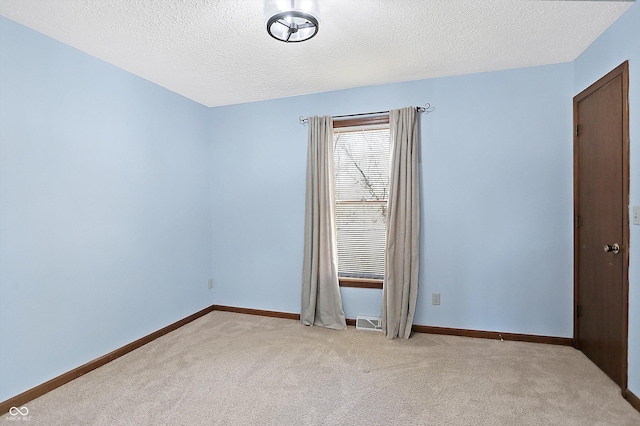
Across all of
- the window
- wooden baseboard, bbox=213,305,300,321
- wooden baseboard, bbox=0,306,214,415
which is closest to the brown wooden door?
the window

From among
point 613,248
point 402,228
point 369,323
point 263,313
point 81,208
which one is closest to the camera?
point 613,248

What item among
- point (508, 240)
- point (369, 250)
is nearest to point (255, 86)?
point (369, 250)

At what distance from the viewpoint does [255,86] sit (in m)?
3.31

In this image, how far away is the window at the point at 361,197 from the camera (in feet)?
11.2

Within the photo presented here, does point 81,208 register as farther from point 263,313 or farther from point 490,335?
point 490,335

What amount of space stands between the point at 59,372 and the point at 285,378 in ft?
5.46

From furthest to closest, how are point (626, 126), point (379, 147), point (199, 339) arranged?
point (379, 147)
point (199, 339)
point (626, 126)

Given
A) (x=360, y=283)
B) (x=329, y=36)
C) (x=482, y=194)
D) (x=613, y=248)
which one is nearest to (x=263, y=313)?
(x=360, y=283)

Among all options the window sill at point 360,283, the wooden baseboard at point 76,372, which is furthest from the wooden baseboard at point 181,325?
the window sill at point 360,283

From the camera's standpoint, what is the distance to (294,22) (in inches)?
77.6

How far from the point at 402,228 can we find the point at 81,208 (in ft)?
9.20

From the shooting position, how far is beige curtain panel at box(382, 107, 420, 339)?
310 cm

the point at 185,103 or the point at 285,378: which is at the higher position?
the point at 185,103

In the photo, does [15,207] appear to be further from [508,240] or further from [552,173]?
[552,173]
